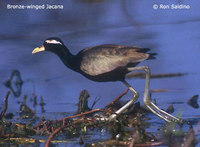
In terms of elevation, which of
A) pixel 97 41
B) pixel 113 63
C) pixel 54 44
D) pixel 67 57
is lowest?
pixel 113 63

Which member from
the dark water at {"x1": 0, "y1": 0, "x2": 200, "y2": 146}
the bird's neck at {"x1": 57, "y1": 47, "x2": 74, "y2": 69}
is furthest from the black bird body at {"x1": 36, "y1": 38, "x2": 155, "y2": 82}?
the dark water at {"x1": 0, "y1": 0, "x2": 200, "y2": 146}

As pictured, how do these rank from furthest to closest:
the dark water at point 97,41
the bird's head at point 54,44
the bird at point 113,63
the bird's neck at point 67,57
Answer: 1. the dark water at point 97,41
2. the bird's head at point 54,44
3. the bird's neck at point 67,57
4. the bird at point 113,63

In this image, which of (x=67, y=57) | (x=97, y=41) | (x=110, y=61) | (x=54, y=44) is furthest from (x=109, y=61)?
(x=97, y=41)

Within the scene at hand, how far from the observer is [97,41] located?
11.1 m

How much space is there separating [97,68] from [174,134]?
54.2 inches

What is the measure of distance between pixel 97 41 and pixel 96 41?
0.05 ft

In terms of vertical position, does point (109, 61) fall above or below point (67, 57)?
below

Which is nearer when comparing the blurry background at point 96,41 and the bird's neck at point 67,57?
the bird's neck at point 67,57

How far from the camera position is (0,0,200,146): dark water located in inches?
354

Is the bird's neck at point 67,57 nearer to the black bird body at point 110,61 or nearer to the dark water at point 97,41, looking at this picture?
the black bird body at point 110,61

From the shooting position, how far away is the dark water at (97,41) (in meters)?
9.00

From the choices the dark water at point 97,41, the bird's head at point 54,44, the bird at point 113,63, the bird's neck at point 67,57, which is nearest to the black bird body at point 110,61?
the bird at point 113,63

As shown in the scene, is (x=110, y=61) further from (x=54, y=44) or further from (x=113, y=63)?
(x=54, y=44)

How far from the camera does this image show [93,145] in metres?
6.55
